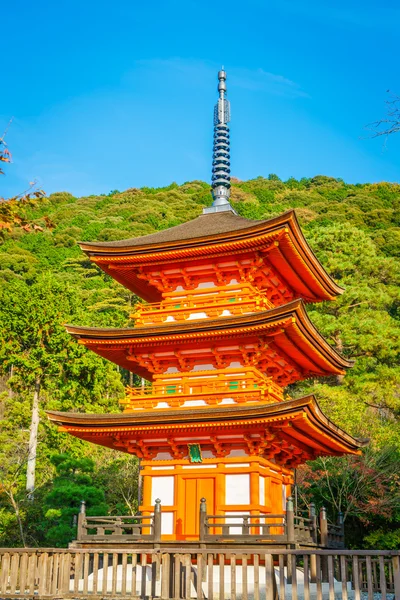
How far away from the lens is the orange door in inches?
714

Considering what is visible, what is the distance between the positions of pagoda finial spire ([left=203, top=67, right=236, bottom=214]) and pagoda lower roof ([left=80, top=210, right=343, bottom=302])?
0.89m

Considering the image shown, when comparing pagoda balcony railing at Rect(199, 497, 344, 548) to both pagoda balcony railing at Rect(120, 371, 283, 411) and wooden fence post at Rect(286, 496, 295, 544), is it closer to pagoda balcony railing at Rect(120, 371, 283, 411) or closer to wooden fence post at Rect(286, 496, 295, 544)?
wooden fence post at Rect(286, 496, 295, 544)

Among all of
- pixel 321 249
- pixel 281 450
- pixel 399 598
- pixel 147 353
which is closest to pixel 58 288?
pixel 321 249

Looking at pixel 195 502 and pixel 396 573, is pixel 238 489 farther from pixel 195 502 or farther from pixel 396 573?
pixel 396 573

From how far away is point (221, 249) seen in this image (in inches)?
775

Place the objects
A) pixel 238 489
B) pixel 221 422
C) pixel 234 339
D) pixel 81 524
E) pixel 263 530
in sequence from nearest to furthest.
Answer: pixel 263 530 < pixel 81 524 < pixel 221 422 < pixel 238 489 < pixel 234 339

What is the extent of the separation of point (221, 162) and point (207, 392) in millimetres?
9754

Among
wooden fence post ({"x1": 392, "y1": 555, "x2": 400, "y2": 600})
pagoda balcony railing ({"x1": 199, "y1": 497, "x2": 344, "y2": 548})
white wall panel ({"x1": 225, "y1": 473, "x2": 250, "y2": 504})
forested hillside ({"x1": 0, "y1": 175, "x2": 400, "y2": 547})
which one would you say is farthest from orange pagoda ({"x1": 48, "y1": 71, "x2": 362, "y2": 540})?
forested hillside ({"x1": 0, "y1": 175, "x2": 400, "y2": 547})

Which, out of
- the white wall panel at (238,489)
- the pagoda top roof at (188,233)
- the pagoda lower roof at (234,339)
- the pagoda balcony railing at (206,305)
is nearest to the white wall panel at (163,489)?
the white wall panel at (238,489)

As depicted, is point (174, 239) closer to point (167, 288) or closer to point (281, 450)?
point (167, 288)

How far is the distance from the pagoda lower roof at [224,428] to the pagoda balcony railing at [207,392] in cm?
70

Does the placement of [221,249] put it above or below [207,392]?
above

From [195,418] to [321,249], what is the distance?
3050 cm

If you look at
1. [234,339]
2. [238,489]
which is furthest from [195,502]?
[234,339]
